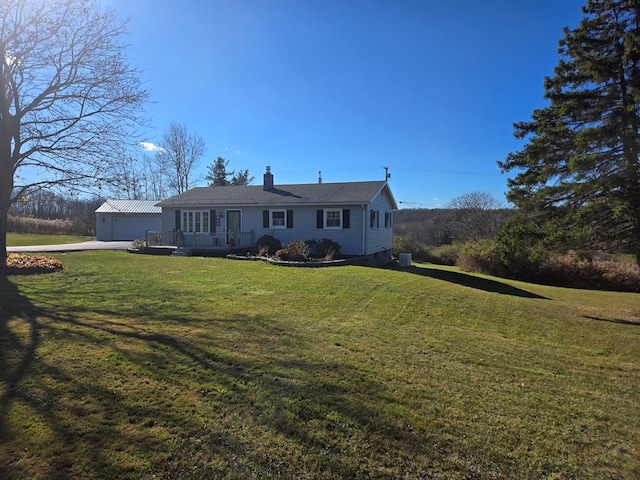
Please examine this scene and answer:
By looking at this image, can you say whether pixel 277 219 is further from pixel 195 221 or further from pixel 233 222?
pixel 195 221

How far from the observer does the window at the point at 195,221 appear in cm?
2161

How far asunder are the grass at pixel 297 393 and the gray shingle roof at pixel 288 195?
40.4ft

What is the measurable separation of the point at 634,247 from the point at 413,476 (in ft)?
37.9

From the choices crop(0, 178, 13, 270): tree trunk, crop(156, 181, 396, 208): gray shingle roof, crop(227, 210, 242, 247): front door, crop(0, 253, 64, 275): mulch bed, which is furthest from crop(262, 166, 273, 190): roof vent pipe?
crop(0, 178, 13, 270): tree trunk

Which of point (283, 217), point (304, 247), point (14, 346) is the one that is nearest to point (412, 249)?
point (283, 217)

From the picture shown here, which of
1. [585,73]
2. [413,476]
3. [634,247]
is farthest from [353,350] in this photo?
[585,73]

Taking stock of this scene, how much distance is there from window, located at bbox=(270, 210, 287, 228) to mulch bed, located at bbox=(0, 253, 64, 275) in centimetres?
1064

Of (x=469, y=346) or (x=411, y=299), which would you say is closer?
(x=469, y=346)

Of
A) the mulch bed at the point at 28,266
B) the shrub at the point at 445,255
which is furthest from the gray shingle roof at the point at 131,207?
the shrub at the point at 445,255

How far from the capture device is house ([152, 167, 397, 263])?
1902cm

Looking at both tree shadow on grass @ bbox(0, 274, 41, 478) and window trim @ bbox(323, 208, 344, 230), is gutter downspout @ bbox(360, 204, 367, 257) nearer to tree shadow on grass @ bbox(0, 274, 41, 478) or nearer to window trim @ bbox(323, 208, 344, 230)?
window trim @ bbox(323, 208, 344, 230)

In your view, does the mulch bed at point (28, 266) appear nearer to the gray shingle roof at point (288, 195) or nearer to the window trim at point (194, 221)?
the window trim at point (194, 221)

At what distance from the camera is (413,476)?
257cm

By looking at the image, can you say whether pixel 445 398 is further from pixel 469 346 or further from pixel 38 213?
pixel 38 213
